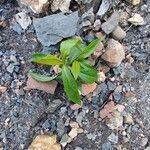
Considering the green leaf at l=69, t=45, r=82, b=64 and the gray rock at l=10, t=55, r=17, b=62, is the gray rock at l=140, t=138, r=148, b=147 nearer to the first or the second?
the green leaf at l=69, t=45, r=82, b=64

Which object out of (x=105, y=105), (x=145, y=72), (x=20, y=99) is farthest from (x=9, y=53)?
(x=145, y=72)

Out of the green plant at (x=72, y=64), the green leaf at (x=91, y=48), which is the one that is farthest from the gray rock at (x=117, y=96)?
the green leaf at (x=91, y=48)

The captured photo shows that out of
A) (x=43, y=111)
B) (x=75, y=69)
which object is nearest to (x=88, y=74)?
(x=75, y=69)

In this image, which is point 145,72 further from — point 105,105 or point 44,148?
point 44,148

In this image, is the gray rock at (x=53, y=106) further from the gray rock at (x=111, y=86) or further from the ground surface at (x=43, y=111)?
the gray rock at (x=111, y=86)

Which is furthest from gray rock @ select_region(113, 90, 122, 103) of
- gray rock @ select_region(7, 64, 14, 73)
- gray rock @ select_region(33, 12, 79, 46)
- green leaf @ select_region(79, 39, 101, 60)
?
gray rock @ select_region(7, 64, 14, 73)

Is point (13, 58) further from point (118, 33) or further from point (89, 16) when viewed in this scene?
point (118, 33)
